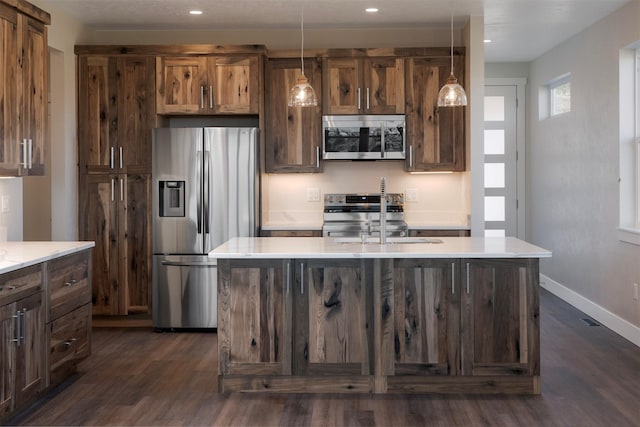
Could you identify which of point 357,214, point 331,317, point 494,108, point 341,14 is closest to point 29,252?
point 331,317

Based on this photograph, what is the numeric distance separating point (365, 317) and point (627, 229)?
8.55 ft

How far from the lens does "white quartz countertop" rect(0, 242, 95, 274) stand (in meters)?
3.41

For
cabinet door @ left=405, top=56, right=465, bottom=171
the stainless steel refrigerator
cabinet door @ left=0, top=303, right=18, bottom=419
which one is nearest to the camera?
cabinet door @ left=0, top=303, right=18, bottom=419

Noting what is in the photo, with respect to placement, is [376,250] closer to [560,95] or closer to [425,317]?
[425,317]

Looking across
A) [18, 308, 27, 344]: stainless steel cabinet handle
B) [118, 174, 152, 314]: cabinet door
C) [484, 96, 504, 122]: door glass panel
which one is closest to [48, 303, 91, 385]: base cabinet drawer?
[18, 308, 27, 344]: stainless steel cabinet handle

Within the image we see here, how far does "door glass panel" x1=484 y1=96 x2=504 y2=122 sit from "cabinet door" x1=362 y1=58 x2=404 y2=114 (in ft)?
8.27

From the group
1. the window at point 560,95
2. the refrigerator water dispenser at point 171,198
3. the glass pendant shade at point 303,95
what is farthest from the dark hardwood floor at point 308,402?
the window at point 560,95

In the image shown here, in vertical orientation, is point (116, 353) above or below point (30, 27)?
below

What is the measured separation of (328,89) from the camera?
19.7ft

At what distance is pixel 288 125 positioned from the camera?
6.07 meters

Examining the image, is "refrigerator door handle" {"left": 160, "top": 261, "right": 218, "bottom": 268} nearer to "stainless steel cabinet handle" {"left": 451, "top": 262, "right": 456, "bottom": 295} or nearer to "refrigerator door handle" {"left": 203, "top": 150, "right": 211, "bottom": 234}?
"refrigerator door handle" {"left": 203, "top": 150, "right": 211, "bottom": 234}

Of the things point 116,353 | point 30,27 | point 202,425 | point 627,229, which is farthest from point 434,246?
point 30,27

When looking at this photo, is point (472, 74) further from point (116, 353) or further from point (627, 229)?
point (116, 353)

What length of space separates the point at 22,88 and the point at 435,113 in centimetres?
332
